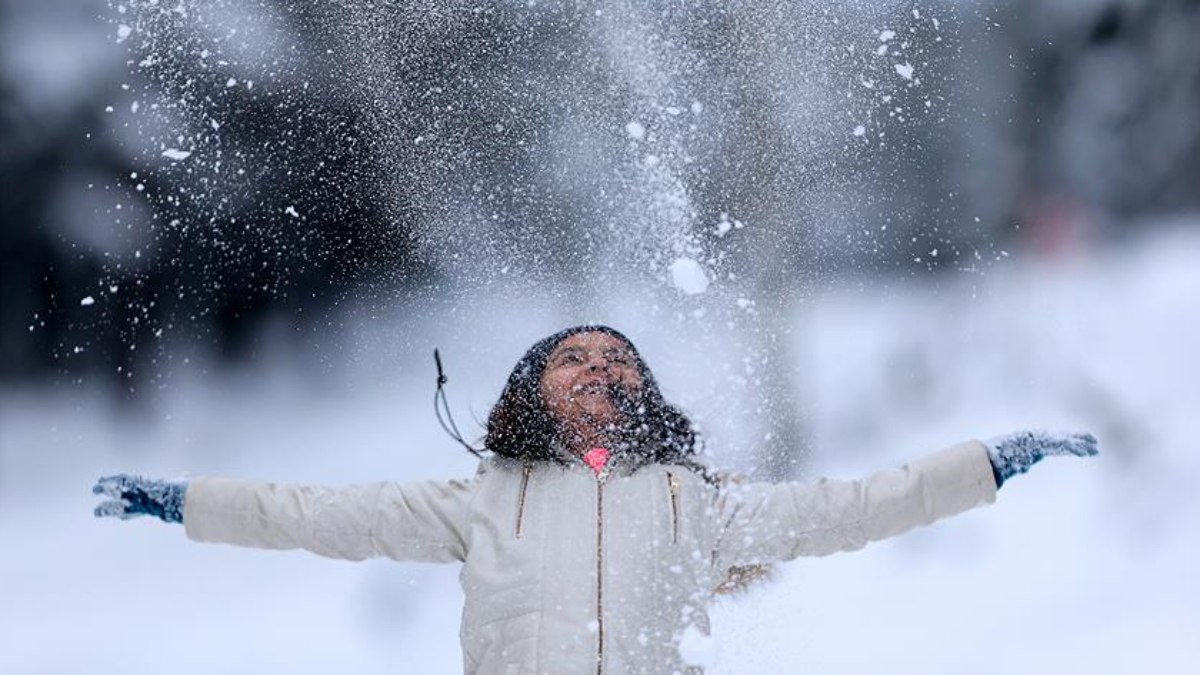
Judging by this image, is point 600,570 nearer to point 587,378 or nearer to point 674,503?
point 674,503

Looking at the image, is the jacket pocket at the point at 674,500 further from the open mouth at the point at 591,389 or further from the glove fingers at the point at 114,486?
the glove fingers at the point at 114,486

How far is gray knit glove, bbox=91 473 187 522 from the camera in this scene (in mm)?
2867

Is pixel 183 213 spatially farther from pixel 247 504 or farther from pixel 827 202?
pixel 827 202

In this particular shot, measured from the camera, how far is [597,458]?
296 centimetres

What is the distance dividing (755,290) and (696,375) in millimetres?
541

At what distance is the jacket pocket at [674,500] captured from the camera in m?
2.86

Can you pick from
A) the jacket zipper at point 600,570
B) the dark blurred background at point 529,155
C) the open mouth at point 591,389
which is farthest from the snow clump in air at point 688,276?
the jacket zipper at point 600,570

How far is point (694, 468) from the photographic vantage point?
10.1 feet

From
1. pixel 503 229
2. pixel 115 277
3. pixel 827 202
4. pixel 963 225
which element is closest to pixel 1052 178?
pixel 963 225

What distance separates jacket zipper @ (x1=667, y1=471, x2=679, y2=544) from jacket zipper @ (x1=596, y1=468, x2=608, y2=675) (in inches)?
6.8

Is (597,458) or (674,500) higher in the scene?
(597,458)

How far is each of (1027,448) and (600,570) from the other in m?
1.12

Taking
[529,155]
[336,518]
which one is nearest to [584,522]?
[336,518]

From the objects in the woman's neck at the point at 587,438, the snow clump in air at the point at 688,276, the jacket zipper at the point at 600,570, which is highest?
the snow clump in air at the point at 688,276
